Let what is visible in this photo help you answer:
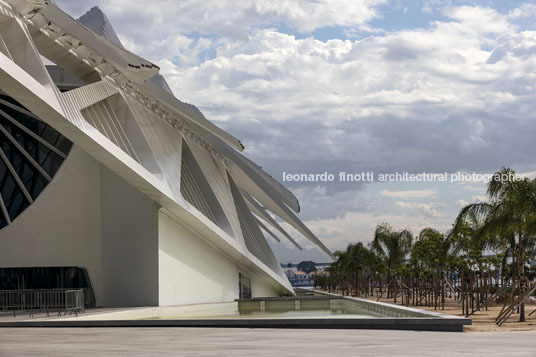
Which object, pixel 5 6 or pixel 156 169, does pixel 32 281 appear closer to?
pixel 156 169

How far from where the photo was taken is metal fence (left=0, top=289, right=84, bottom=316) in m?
21.9

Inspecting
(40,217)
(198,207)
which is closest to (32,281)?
(40,217)

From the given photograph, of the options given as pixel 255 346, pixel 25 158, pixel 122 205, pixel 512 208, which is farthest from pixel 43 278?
pixel 255 346

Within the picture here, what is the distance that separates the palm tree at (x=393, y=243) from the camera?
Result: 2286 inches

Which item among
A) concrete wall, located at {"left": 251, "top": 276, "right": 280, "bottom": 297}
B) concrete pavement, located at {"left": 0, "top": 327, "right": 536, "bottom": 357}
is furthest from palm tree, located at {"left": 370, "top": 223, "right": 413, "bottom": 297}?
concrete pavement, located at {"left": 0, "top": 327, "right": 536, "bottom": 357}

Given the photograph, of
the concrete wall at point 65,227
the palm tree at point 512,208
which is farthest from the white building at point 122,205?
the palm tree at point 512,208

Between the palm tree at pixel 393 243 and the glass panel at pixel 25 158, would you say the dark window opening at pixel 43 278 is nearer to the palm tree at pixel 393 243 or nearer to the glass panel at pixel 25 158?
the glass panel at pixel 25 158

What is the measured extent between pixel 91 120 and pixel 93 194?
19.8 ft

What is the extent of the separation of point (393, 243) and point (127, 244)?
117ft

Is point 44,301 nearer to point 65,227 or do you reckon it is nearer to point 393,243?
point 65,227

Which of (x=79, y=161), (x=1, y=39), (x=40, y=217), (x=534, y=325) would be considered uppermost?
(x=1, y=39)

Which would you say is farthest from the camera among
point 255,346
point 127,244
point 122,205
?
point 122,205

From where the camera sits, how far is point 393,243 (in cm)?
5875

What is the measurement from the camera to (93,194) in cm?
2734
